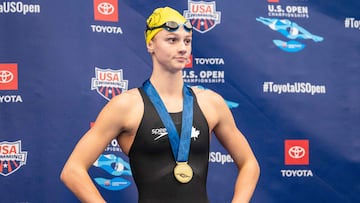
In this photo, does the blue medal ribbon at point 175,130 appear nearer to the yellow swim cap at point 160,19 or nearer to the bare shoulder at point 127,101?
the bare shoulder at point 127,101

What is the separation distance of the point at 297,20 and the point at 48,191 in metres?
2.23

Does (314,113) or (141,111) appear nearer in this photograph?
(141,111)

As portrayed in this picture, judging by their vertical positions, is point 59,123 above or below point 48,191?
above

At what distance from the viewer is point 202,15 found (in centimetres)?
505

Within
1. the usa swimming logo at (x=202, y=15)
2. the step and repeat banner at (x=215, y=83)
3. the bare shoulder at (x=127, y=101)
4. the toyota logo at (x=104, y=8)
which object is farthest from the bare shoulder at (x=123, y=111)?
the usa swimming logo at (x=202, y=15)

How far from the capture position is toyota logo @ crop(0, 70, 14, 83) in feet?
15.1

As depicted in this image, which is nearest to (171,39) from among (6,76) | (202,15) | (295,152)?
(6,76)

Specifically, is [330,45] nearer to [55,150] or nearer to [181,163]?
[55,150]

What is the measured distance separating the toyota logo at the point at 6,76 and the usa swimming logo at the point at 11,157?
410 millimetres

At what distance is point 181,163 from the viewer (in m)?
3.11

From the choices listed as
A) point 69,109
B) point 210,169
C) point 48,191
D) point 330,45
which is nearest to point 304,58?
point 330,45

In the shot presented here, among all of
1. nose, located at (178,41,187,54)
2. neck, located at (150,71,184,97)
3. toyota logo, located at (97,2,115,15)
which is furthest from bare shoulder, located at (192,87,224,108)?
toyota logo, located at (97,2,115,15)

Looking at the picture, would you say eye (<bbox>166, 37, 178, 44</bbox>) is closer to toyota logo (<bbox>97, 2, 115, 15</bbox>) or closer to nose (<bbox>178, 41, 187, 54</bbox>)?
nose (<bbox>178, 41, 187, 54</bbox>)

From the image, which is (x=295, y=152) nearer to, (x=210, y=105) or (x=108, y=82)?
(x=108, y=82)
